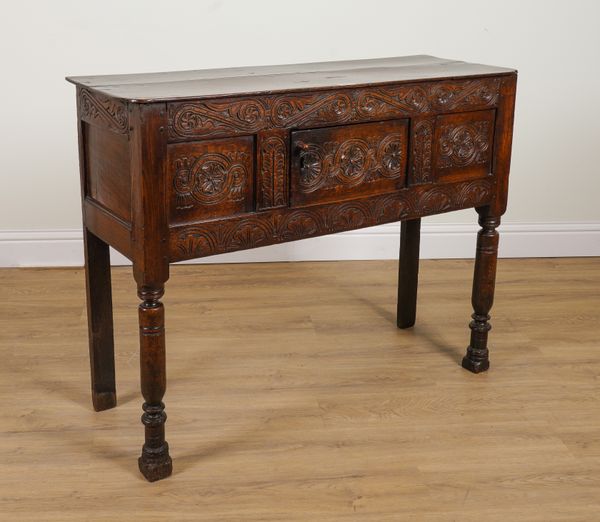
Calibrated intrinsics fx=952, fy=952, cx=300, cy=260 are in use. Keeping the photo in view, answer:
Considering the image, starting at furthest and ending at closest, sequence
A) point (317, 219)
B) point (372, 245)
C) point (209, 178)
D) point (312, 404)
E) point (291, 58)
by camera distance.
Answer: point (372, 245) < point (291, 58) < point (312, 404) < point (317, 219) < point (209, 178)

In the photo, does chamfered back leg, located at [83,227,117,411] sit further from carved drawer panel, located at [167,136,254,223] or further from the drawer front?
the drawer front

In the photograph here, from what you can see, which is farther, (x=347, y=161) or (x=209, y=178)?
(x=347, y=161)

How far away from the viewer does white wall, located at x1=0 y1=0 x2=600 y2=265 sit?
382 centimetres

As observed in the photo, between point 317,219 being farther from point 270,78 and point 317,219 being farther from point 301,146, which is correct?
point 270,78

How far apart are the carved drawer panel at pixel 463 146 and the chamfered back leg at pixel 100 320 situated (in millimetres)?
987

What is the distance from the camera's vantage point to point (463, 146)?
2797 millimetres

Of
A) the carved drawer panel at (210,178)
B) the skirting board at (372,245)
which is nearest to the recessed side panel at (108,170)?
the carved drawer panel at (210,178)

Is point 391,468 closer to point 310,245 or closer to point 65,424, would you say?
point 65,424

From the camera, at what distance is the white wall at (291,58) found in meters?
3.82

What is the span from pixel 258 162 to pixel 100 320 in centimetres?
71

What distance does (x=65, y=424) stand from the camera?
269 centimetres

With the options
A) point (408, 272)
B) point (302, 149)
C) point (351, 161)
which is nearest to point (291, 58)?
point (408, 272)

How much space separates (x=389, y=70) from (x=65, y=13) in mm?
1599

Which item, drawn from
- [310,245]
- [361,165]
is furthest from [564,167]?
[361,165]
